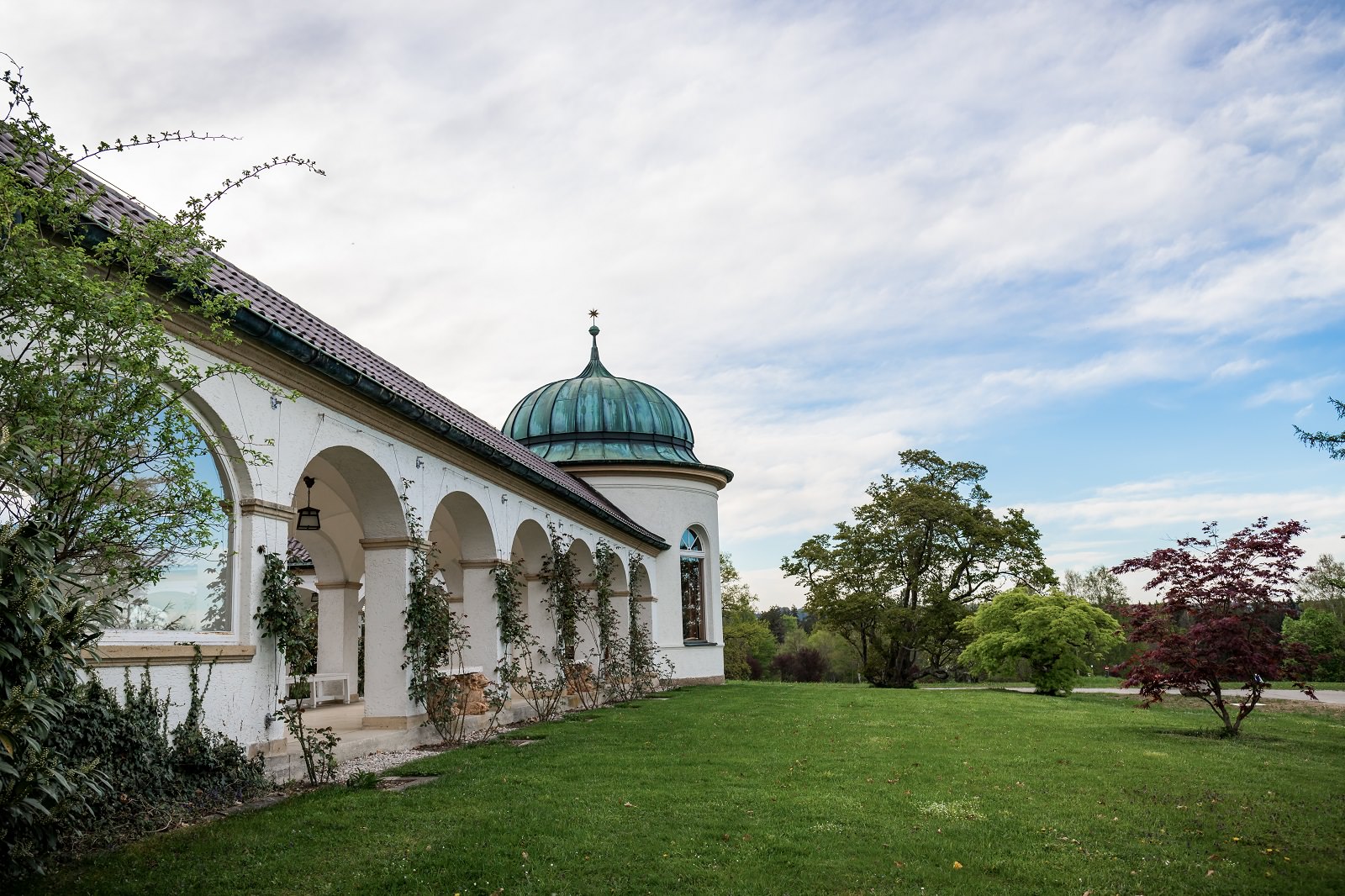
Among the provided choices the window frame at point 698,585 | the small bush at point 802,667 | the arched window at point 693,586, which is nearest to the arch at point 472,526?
the window frame at point 698,585

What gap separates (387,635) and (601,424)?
17.4 m

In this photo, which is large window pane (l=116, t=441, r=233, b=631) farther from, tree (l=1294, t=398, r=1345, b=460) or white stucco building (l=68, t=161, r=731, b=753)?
tree (l=1294, t=398, r=1345, b=460)

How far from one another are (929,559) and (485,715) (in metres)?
23.1

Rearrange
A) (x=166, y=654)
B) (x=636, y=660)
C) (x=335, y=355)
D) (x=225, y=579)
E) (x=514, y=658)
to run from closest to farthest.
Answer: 1. (x=166, y=654)
2. (x=225, y=579)
3. (x=335, y=355)
4. (x=514, y=658)
5. (x=636, y=660)

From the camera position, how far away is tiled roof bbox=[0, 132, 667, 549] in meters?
8.13

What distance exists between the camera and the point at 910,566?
33.7 metres

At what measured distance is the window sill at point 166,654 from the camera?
21.9 ft

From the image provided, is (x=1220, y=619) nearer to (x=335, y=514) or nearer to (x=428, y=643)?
(x=428, y=643)

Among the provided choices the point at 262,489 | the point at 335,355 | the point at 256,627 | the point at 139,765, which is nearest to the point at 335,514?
the point at 335,355

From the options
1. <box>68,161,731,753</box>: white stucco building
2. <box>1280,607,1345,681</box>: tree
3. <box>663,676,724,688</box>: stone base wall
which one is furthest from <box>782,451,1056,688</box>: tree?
<box>68,161,731,753</box>: white stucco building

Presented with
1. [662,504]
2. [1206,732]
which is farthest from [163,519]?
[662,504]

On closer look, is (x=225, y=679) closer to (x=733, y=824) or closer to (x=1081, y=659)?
(x=733, y=824)

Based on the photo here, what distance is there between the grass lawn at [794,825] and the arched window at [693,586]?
1663cm

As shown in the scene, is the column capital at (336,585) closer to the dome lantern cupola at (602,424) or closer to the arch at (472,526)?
the arch at (472,526)
